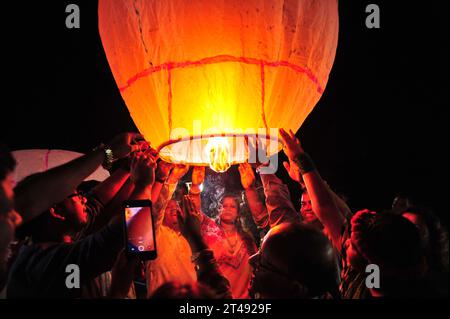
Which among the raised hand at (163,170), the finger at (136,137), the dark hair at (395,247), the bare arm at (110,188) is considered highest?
the finger at (136,137)

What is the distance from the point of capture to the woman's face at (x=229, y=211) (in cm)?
344

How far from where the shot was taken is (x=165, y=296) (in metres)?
1.25

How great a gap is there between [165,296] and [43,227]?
3.01 feet

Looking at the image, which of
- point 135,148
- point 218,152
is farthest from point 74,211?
point 218,152

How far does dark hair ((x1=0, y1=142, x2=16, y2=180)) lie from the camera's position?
1.25 meters

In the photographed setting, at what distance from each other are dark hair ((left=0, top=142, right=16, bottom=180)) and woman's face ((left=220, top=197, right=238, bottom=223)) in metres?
2.31

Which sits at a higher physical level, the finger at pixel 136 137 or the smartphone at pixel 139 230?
the finger at pixel 136 137

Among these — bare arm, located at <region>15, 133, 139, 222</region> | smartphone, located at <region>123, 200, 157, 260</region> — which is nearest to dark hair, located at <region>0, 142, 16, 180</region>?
bare arm, located at <region>15, 133, 139, 222</region>

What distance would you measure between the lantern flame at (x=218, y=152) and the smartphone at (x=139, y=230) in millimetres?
399

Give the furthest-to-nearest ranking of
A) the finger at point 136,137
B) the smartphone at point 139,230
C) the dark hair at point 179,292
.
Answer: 1. the finger at point 136,137
2. the smartphone at point 139,230
3. the dark hair at point 179,292

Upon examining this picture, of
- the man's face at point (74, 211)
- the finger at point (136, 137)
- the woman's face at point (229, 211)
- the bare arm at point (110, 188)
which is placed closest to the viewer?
the man's face at point (74, 211)

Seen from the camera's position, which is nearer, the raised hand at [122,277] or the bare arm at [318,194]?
the raised hand at [122,277]

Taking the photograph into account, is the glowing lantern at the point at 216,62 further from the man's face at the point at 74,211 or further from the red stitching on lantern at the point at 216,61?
the man's face at the point at 74,211

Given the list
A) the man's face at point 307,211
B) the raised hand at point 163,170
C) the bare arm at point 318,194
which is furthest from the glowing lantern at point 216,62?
the man's face at point 307,211
